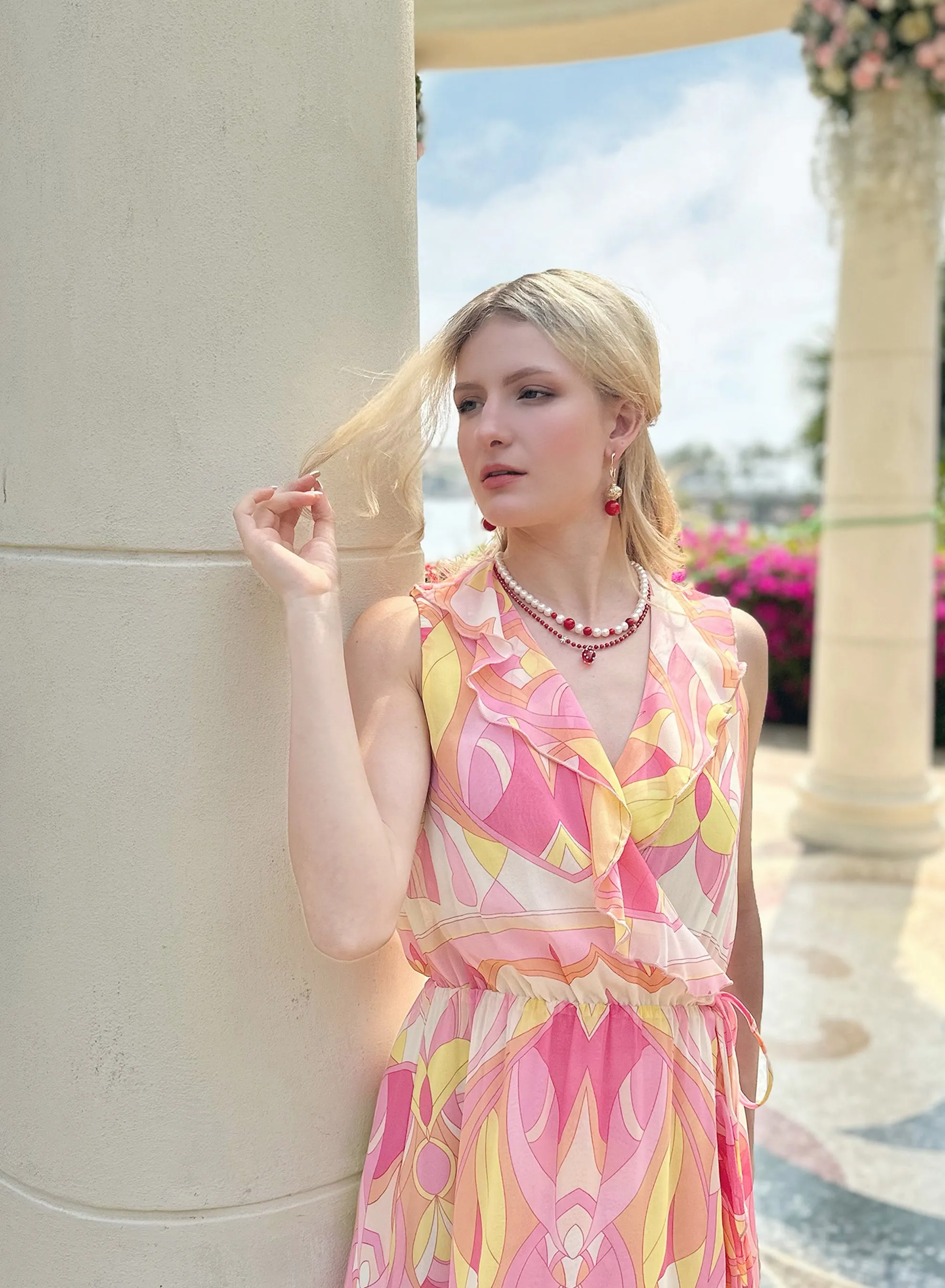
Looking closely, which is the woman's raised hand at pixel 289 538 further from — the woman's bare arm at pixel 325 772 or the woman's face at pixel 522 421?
the woman's face at pixel 522 421

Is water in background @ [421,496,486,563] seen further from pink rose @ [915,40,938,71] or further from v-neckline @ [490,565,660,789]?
pink rose @ [915,40,938,71]

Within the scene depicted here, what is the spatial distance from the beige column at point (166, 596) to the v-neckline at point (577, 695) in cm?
22

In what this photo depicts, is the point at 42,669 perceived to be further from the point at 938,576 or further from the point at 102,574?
the point at 938,576

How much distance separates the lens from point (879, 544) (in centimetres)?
571

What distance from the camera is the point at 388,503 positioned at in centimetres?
141

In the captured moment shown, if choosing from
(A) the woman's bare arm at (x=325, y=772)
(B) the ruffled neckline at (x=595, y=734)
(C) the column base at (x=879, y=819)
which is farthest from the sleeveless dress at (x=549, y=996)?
(C) the column base at (x=879, y=819)

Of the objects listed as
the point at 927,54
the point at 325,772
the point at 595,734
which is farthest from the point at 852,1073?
the point at 927,54

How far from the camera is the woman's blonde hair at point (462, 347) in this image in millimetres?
1306

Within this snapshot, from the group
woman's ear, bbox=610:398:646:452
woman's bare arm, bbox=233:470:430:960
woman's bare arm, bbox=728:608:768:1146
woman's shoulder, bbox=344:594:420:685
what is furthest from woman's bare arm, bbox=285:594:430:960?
woman's bare arm, bbox=728:608:768:1146

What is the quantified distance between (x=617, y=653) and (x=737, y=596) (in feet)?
27.3

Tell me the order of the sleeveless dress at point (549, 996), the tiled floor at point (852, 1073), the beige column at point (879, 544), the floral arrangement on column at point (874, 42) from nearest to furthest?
the sleeveless dress at point (549, 996) → the tiled floor at point (852, 1073) → the floral arrangement on column at point (874, 42) → the beige column at point (879, 544)

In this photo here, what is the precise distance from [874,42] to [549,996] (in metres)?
4.88

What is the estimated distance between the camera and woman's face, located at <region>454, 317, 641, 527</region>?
1.36 m

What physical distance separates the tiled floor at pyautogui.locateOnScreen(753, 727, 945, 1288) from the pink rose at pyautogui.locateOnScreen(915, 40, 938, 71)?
3366 millimetres
